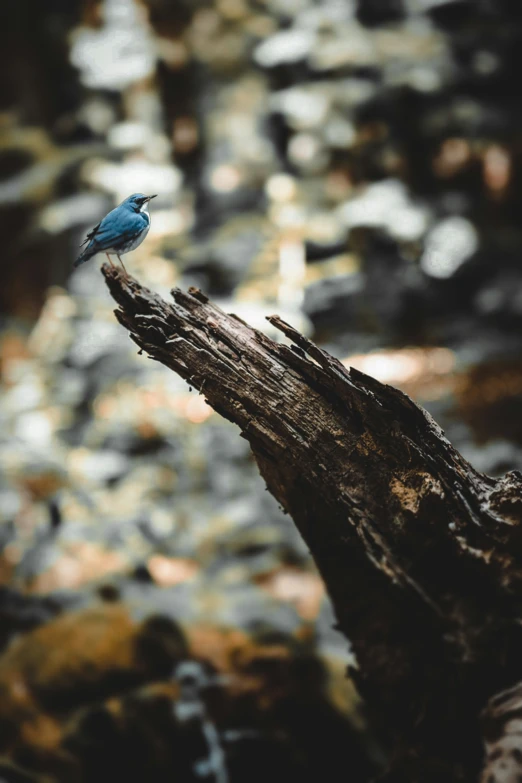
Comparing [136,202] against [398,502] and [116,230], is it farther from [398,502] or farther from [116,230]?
[398,502]

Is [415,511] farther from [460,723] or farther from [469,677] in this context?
[460,723]

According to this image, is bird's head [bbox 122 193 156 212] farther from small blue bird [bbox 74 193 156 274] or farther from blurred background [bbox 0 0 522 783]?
blurred background [bbox 0 0 522 783]

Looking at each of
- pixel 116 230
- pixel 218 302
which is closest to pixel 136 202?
pixel 116 230

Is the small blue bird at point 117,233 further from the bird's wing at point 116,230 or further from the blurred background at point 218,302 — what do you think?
the blurred background at point 218,302

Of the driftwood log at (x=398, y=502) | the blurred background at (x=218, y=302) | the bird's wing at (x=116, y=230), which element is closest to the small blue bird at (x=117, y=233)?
the bird's wing at (x=116, y=230)

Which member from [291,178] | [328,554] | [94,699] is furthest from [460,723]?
[291,178]

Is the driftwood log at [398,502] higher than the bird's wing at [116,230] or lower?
lower
